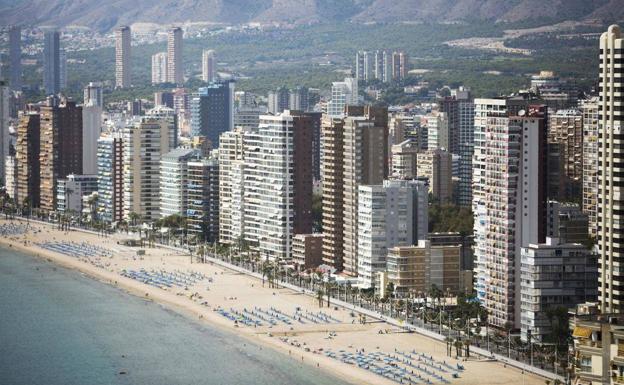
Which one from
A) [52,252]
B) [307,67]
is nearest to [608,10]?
[307,67]

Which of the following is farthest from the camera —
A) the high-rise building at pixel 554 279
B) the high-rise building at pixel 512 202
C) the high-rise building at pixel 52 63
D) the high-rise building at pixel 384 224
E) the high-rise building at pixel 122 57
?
the high-rise building at pixel 122 57

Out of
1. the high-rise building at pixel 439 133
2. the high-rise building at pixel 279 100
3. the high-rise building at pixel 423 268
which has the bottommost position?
the high-rise building at pixel 423 268

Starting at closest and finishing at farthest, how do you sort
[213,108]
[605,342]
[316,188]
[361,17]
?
[605,342] < [316,188] < [213,108] < [361,17]

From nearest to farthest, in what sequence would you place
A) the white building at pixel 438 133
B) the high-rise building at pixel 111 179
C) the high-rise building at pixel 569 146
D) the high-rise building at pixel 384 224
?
the high-rise building at pixel 384 224 → the high-rise building at pixel 569 146 → the high-rise building at pixel 111 179 → the white building at pixel 438 133

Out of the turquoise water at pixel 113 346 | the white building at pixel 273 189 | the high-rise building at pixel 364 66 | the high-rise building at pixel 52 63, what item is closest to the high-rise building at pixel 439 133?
the white building at pixel 273 189

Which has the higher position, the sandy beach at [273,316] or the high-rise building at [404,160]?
the high-rise building at [404,160]

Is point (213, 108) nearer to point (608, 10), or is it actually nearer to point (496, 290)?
point (608, 10)

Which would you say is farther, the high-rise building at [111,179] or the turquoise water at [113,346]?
the high-rise building at [111,179]

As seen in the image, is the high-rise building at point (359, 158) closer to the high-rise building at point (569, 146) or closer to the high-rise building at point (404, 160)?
the high-rise building at point (569, 146)
